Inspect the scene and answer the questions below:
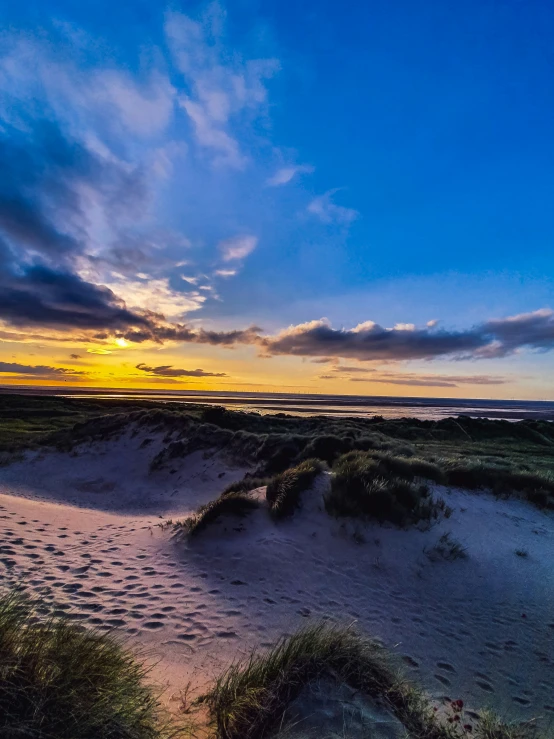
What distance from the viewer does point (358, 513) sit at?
842 cm

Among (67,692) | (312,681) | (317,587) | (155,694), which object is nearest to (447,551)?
(317,587)

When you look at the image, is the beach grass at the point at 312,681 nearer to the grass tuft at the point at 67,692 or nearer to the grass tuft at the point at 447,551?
the grass tuft at the point at 67,692

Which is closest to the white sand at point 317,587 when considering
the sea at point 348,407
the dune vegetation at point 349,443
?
the dune vegetation at point 349,443

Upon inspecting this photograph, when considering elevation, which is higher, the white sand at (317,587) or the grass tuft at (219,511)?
the grass tuft at (219,511)

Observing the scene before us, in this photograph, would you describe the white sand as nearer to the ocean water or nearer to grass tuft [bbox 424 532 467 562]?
grass tuft [bbox 424 532 467 562]

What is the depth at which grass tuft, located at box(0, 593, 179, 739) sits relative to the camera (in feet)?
8.02

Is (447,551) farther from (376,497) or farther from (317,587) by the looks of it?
(317,587)

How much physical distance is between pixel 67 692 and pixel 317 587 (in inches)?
187

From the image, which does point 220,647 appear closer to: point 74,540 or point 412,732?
point 412,732

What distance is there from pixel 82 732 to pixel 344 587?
5.11 metres

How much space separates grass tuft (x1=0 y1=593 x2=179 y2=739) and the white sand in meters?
0.85

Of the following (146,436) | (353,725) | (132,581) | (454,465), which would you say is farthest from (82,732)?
(146,436)

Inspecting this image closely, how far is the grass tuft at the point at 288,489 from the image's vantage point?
345 inches

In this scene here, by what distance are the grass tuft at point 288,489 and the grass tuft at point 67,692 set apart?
5.53m
